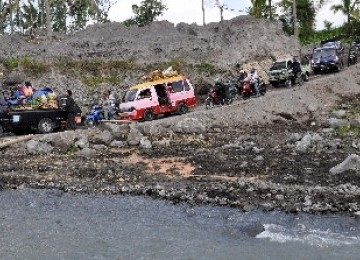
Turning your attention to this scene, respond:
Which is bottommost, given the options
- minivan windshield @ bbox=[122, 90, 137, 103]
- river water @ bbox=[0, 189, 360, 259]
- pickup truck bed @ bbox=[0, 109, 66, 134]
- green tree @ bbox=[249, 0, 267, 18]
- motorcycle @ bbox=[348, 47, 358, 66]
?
river water @ bbox=[0, 189, 360, 259]

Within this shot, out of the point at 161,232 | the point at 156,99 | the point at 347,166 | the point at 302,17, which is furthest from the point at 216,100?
the point at 302,17

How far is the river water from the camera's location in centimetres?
1395

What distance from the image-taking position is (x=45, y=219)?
17.3m

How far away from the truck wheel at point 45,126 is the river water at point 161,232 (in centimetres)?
972

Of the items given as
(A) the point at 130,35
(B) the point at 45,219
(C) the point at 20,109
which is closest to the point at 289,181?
(B) the point at 45,219

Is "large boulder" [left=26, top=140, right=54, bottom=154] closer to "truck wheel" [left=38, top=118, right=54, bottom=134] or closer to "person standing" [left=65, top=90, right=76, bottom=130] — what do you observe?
"truck wheel" [left=38, top=118, right=54, bottom=134]

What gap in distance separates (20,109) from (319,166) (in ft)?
46.8

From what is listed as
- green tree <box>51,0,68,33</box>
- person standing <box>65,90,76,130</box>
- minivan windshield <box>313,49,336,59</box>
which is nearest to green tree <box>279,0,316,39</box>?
minivan windshield <box>313,49,336,59</box>

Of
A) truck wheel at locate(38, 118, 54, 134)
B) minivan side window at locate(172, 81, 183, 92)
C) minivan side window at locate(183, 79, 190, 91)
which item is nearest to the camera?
truck wheel at locate(38, 118, 54, 134)

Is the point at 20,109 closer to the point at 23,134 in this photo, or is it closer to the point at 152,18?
the point at 23,134

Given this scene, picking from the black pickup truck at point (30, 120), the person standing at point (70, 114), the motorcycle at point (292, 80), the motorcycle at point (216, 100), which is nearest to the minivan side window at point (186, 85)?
the motorcycle at point (216, 100)

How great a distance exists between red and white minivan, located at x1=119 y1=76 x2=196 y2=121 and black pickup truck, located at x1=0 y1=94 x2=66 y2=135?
3.33 m

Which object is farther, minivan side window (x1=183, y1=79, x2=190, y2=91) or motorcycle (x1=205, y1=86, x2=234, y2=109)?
motorcycle (x1=205, y1=86, x2=234, y2=109)

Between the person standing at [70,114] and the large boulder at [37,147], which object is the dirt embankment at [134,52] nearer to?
the person standing at [70,114]
